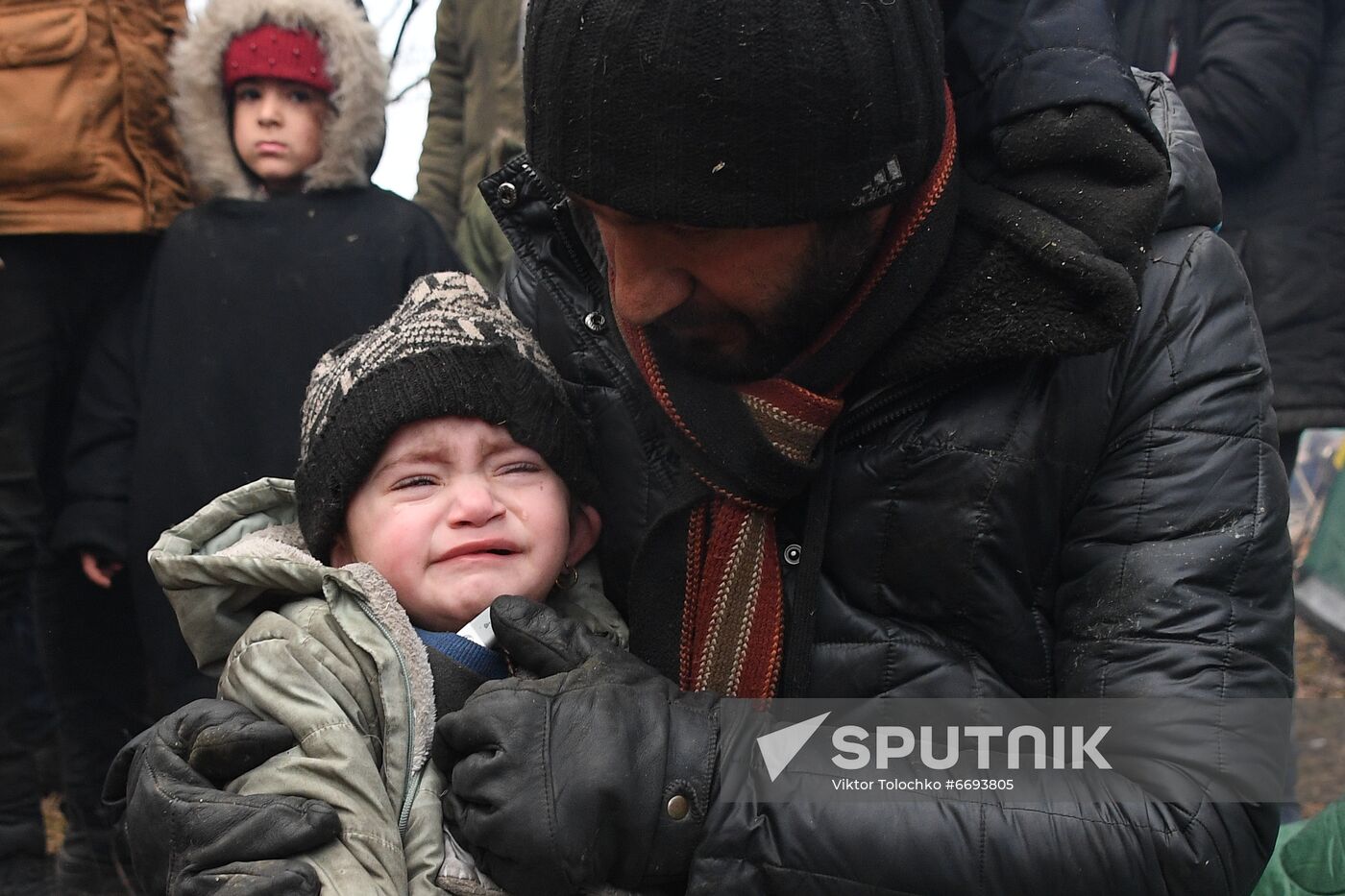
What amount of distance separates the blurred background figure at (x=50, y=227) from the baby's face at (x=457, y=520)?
5.30 ft

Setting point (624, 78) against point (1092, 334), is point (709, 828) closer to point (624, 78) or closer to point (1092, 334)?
point (1092, 334)

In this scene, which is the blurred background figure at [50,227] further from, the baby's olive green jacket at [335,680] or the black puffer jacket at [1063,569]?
the black puffer jacket at [1063,569]

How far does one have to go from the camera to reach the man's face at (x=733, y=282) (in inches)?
57.9

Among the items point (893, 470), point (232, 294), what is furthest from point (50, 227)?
point (893, 470)

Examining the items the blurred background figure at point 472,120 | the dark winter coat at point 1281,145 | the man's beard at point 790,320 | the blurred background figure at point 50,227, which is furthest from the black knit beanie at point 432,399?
the dark winter coat at point 1281,145

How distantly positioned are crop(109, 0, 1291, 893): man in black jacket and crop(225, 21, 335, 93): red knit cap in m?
2.11

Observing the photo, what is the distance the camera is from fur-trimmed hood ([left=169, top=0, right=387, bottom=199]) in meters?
3.37

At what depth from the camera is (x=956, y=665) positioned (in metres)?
1.64

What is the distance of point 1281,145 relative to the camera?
330cm

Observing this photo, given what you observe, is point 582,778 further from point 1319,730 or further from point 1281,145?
point 1319,730

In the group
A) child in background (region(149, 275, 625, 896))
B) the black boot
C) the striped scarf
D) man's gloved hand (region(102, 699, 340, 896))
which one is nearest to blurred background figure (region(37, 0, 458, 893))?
the black boot

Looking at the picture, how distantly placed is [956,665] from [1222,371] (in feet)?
1.53

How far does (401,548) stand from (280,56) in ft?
6.57

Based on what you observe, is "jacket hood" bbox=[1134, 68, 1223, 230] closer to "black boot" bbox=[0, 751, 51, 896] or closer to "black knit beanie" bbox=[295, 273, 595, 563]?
"black knit beanie" bbox=[295, 273, 595, 563]
